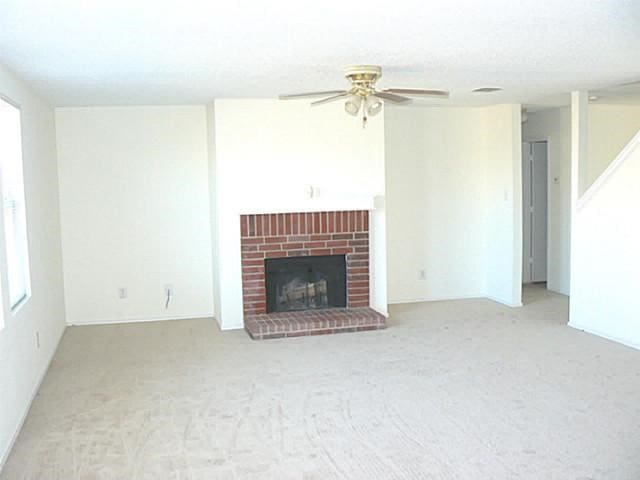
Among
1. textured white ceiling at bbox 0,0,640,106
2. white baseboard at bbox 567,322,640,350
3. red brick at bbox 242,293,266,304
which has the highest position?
textured white ceiling at bbox 0,0,640,106

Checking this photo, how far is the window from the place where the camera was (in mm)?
4422

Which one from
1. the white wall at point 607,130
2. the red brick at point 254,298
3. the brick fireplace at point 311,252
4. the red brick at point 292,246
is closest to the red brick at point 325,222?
the brick fireplace at point 311,252

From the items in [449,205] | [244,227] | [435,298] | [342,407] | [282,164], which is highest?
[282,164]

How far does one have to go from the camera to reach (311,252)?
→ 6.61 metres

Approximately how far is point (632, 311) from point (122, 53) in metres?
4.38

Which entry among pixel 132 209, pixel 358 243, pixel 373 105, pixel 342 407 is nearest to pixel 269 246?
pixel 358 243

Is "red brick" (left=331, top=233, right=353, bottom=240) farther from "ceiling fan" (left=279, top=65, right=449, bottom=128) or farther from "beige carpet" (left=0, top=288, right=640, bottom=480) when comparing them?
"ceiling fan" (left=279, top=65, right=449, bottom=128)

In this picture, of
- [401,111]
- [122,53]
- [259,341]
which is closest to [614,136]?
[401,111]

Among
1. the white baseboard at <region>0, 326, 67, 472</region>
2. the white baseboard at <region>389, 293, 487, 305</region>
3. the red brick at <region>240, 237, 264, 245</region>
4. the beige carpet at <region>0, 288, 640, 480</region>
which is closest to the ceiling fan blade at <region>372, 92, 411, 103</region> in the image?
the beige carpet at <region>0, 288, 640, 480</region>

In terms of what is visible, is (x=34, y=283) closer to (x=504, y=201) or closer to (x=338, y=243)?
(x=338, y=243)

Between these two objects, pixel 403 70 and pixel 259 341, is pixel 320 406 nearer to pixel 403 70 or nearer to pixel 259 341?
pixel 259 341

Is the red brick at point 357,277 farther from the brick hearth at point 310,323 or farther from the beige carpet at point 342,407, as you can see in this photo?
the beige carpet at point 342,407

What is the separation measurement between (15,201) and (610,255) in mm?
4719

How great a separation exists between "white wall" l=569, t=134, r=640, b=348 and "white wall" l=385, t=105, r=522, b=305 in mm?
1144
